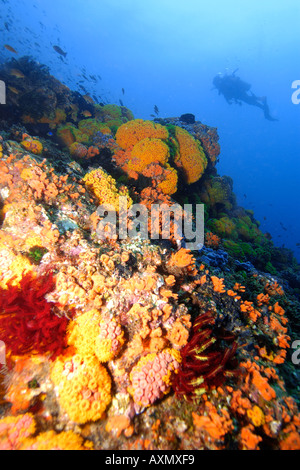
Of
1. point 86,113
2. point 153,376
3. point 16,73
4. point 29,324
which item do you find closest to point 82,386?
point 153,376

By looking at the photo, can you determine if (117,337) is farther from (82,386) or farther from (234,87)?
(234,87)

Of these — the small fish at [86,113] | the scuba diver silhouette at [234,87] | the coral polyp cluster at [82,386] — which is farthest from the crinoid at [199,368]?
the scuba diver silhouette at [234,87]

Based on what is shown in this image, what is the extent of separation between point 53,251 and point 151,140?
5930 millimetres

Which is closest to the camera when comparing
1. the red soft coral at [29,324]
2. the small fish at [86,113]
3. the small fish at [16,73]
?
the red soft coral at [29,324]

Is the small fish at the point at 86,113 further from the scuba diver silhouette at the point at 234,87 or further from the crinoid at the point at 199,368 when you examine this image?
the scuba diver silhouette at the point at 234,87

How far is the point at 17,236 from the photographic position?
4129 millimetres

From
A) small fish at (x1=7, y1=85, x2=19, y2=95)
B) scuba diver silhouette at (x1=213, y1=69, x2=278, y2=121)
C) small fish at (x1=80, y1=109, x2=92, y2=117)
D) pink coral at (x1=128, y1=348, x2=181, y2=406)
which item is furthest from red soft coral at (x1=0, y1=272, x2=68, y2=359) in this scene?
scuba diver silhouette at (x1=213, y1=69, x2=278, y2=121)

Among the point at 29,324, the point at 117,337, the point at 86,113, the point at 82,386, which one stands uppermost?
the point at 86,113

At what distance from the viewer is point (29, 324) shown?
10.6ft

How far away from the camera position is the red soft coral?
3.22 meters

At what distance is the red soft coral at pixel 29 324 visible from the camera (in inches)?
127

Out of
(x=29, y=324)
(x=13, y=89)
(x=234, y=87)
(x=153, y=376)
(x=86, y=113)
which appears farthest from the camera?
(x=234, y=87)

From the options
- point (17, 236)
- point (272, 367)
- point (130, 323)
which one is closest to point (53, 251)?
point (17, 236)
